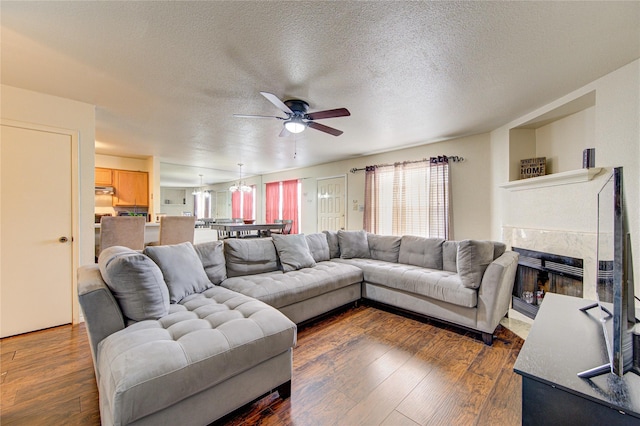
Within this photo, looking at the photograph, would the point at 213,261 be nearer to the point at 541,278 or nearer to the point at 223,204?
the point at 541,278

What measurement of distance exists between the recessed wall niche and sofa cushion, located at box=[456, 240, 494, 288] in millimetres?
1536

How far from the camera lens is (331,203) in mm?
6496

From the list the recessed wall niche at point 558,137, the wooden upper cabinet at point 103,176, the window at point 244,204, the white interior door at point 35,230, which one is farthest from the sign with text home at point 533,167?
the wooden upper cabinet at point 103,176

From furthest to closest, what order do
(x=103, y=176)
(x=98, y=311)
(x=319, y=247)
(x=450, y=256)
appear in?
(x=103, y=176) → (x=319, y=247) → (x=450, y=256) → (x=98, y=311)

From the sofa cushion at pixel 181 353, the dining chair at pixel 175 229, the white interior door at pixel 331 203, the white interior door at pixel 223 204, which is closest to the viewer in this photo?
the sofa cushion at pixel 181 353

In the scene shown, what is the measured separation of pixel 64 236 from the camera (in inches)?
110

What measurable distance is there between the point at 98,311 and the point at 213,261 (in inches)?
46.6

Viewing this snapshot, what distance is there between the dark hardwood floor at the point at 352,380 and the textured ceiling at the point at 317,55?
246 cm

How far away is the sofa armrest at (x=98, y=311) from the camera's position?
1.43 meters

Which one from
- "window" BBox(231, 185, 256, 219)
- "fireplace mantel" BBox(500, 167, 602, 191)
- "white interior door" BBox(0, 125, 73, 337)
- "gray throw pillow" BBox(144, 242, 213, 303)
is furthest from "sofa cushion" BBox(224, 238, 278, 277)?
"window" BBox(231, 185, 256, 219)

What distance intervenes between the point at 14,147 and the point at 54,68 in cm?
102

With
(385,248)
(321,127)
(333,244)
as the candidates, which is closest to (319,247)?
(333,244)

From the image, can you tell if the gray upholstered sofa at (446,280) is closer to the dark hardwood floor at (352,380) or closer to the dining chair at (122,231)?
the dark hardwood floor at (352,380)

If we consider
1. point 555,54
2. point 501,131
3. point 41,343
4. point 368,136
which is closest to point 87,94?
point 41,343
